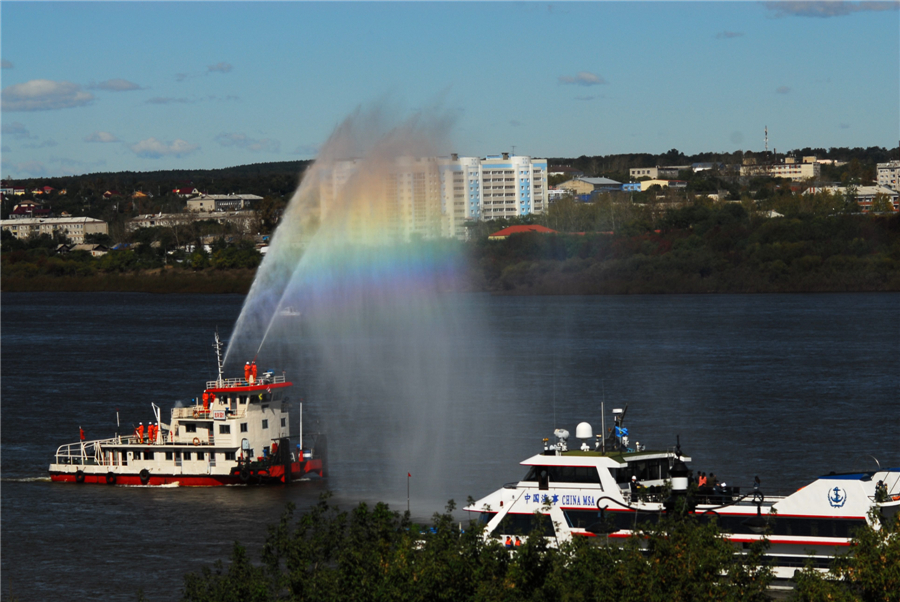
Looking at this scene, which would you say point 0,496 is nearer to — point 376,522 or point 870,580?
point 376,522

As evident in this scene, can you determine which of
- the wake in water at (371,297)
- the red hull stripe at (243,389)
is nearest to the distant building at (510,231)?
the wake in water at (371,297)

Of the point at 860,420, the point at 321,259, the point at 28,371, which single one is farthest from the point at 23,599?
the point at 28,371

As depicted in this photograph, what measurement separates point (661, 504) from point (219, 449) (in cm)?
2040

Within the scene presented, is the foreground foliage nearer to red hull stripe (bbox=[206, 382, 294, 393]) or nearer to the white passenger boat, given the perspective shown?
the white passenger boat

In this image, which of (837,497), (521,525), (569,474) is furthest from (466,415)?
(837,497)

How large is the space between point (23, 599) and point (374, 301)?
2825 cm

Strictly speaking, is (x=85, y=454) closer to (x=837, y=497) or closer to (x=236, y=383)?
(x=236, y=383)

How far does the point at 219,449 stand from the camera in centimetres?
4269

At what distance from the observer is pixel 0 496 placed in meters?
42.0

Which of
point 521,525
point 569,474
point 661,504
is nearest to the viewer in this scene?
point 661,504

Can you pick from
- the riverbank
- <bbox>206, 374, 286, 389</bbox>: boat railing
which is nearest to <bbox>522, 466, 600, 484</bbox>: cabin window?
<bbox>206, 374, 286, 389</bbox>: boat railing

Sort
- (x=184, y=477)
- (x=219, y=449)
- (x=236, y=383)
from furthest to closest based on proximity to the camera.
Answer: (x=236, y=383), (x=184, y=477), (x=219, y=449)

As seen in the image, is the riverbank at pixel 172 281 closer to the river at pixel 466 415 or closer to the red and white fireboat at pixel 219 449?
the river at pixel 466 415

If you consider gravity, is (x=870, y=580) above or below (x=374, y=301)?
below
